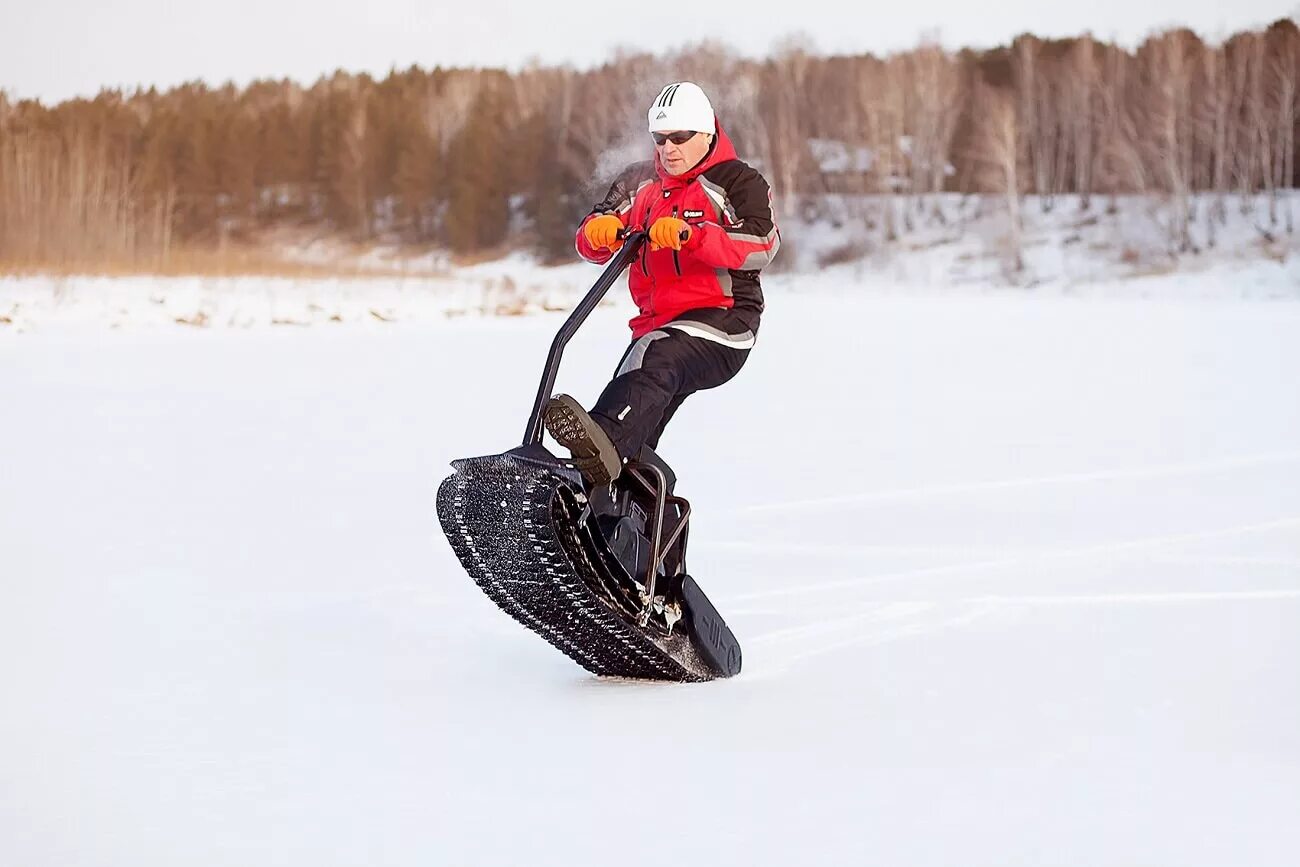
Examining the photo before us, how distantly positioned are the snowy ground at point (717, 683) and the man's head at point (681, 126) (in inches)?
Result: 54.1

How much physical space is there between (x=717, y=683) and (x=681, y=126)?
4.75 ft

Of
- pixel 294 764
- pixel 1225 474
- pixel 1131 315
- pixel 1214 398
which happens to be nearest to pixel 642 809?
pixel 294 764

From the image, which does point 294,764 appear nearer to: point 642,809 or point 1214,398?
point 642,809

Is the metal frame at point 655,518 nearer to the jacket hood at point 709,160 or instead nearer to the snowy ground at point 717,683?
the snowy ground at point 717,683

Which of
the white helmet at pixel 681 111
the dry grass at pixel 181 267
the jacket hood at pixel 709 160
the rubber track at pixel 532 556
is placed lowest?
the dry grass at pixel 181 267

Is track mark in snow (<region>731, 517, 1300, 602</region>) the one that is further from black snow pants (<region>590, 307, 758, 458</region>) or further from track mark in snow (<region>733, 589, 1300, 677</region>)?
black snow pants (<region>590, 307, 758, 458</region>)

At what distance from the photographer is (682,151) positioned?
4246mm

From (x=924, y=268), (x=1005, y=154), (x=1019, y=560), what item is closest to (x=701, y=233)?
(x=1019, y=560)

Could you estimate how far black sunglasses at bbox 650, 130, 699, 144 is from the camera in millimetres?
4223

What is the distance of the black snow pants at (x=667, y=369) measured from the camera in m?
4.06

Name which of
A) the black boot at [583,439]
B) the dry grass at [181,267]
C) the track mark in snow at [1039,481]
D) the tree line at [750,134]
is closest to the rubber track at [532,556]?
the black boot at [583,439]

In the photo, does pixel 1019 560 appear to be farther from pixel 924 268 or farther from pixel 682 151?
pixel 924 268

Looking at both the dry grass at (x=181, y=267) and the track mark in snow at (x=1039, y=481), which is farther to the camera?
the dry grass at (x=181, y=267)

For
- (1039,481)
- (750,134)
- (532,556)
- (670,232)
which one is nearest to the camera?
(532,556)
